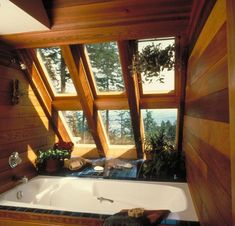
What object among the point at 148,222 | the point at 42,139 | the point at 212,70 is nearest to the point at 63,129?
the point at 42,139

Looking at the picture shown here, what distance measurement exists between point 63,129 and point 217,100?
10.3ft

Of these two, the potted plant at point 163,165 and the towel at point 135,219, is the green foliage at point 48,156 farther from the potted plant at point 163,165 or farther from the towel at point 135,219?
the towel at point 135,219

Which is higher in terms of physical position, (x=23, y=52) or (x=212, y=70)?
(x=23, y=52)

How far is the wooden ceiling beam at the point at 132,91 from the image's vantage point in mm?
2582

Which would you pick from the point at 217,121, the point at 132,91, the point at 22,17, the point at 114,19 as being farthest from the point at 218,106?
the point at 132,91

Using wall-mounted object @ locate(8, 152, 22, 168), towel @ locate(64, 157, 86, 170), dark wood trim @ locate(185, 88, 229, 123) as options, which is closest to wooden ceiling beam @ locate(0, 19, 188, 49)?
dark wood trim @ locate(185, 88, 229, 123)

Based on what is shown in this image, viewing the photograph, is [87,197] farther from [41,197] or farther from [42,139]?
[42,139]

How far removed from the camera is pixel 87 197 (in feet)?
10.00

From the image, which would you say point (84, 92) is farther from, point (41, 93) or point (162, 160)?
point (162, 160)

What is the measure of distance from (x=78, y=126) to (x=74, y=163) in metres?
0.74

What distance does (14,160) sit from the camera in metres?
2.81

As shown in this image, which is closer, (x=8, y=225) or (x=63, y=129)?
(x=8, y=225)

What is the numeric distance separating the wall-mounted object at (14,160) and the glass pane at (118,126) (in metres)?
1.40

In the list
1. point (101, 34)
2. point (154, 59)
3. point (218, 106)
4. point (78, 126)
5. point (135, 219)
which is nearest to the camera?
point (218, 106)
